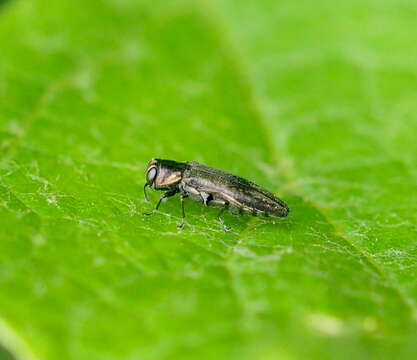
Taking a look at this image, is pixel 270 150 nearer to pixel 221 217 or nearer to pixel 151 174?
pixel 221 217

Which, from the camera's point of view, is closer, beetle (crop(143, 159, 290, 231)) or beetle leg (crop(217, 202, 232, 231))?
beetle leg (crop(217, 202, 232, 231))

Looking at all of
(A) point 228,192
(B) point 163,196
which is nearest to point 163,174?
(B) point 163,196

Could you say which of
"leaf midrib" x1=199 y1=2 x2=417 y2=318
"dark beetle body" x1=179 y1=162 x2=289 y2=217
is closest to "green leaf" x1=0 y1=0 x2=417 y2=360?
"leaf midrib" x1=199 y1=2 x2=417 y2=318

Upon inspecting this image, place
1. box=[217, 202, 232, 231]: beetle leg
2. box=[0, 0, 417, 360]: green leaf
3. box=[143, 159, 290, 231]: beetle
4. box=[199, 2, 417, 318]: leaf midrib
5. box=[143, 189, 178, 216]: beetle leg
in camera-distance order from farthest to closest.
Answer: box=[143, 159, 290, 231]: beetle → box=[143, 189, 178, 216]: beetle leg → box=[217, 202, 232, 231]: beetle leg → box=[199, 2, 417, 318]: leaf midrib → box=[0, 0, 417, 360]: green leaf

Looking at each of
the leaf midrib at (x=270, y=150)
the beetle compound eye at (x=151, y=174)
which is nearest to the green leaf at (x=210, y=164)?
the leaf midrib at (x=270, y=150)

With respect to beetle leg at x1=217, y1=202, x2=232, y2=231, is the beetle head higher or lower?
higher

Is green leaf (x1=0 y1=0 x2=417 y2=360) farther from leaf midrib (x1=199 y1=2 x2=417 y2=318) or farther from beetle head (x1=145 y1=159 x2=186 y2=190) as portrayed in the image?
beetle head (x1=145 y1=159 x2=186 y2=190)

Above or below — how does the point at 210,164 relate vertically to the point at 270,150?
below
